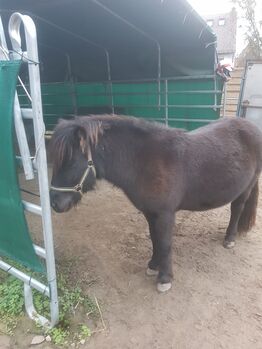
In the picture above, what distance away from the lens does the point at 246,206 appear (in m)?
3.34

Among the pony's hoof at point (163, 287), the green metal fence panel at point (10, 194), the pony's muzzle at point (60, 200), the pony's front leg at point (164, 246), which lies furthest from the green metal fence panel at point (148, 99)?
the green metal fence panel at point (10, 194)

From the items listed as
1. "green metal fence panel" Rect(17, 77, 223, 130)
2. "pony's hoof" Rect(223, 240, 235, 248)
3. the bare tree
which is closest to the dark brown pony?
"pony's hoof" Rect(223, 240, 235, 248)

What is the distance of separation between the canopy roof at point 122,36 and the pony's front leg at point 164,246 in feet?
8.99

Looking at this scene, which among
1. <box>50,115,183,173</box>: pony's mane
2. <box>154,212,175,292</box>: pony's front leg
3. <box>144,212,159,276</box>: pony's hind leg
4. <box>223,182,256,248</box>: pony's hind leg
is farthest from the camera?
<box>223,182,256,248</box>: pony's hind leg

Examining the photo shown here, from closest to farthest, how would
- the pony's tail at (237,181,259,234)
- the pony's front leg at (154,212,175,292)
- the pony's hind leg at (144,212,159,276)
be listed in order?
1. the pony's front leg at (154,212,175,292)
2. the pony's hind leg at (144,212,159,276)
3. the pony's tail at (237,181,259,234)

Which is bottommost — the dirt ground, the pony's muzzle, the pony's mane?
the dirt ground

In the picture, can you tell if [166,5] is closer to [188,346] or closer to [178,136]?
[178,136]

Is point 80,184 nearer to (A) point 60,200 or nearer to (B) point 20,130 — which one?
(A) point 60,200

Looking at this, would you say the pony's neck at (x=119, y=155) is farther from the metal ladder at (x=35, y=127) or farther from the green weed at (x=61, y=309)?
the green weed at (x=61, y=309)

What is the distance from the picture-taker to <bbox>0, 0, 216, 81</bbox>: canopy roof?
13.3ft

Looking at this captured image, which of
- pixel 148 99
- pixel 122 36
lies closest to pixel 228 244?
pixel 148 99

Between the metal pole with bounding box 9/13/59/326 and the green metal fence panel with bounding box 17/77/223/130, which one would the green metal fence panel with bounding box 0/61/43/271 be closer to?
the metal pole with bounding box 9/13/59/326

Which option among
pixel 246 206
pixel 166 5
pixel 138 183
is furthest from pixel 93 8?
pixel 246 206

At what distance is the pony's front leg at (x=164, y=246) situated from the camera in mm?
2404
